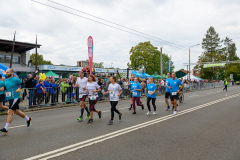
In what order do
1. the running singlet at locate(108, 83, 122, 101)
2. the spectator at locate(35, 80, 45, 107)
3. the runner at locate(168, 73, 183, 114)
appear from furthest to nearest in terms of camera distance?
the spectator at locate(35, 80, 45, 107)
the runner at locate(168, 73, 183, 114)
the running singlet at locate(108, 83, 122, 101)

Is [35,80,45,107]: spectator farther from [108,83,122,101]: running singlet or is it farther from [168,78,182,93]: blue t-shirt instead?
[168,78,182,93]: blue t-shirt

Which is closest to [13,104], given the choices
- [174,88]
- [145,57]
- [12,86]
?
[12,86]

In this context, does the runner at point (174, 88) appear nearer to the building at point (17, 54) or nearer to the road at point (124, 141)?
the road at point (124, 141)

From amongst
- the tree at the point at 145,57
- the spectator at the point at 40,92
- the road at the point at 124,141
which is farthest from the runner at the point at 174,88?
the tree at the point at 145,57

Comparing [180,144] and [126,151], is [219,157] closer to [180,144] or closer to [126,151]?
[180,144]

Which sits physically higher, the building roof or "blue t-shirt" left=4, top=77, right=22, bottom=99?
the building roof

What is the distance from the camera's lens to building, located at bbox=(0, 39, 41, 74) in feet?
108

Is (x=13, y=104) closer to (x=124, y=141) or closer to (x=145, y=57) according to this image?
(x=124, y=141)

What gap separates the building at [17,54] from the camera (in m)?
32.9

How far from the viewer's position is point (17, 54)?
127ft

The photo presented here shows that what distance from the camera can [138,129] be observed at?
634 centimetres

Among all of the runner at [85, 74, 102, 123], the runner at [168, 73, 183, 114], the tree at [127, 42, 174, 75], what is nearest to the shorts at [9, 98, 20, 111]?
the runner at [85, 74, 102, 123]

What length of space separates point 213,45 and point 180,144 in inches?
2866

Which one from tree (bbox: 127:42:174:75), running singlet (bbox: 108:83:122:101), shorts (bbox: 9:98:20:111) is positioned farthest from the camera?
tree (bbox: 127:42:174:75)
